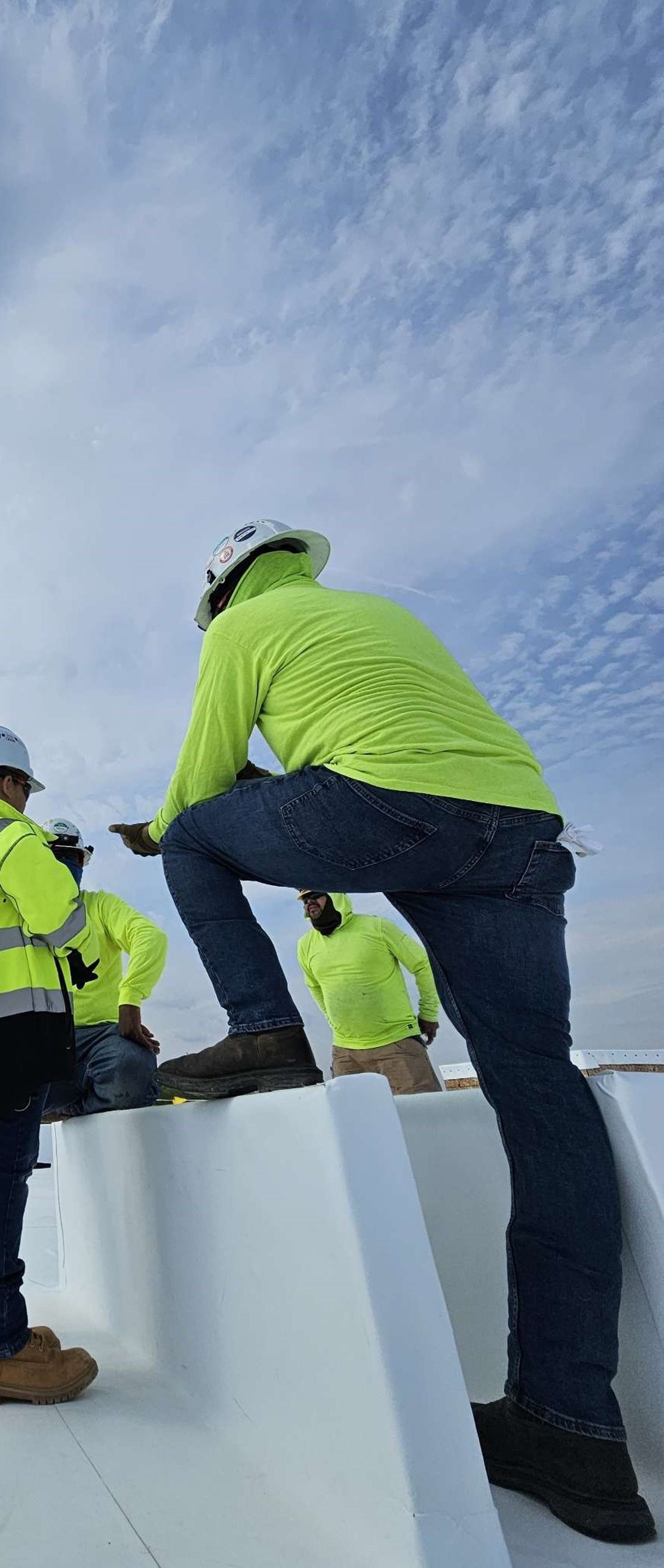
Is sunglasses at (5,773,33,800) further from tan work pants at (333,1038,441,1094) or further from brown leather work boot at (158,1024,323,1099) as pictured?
tan work pants at (333,1038,441,1094)

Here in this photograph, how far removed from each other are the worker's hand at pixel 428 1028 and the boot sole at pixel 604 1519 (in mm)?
4787

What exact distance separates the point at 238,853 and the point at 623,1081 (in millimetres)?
783

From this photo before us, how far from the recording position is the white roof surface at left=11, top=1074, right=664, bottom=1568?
1285mm

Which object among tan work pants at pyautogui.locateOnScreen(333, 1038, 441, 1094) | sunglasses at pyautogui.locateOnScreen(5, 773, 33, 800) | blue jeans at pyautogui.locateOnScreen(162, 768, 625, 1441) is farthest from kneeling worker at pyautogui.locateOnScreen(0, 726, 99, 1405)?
tan work pants at pyautogui.locateOnScreen(333, 1038, 441, 1094)

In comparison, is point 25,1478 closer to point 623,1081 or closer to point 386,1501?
point 386,1501

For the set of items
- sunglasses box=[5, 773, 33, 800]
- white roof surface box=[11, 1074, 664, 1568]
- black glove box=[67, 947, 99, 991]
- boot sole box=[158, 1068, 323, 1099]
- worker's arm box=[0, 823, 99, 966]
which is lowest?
white roof surface box=[11, 1074, 664, 1568]

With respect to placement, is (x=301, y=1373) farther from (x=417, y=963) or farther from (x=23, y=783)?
(x=417, y=963)

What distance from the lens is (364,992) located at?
17.9ft

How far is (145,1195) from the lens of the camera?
95.0 inches

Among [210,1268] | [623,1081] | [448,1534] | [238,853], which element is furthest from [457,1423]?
[238,853]

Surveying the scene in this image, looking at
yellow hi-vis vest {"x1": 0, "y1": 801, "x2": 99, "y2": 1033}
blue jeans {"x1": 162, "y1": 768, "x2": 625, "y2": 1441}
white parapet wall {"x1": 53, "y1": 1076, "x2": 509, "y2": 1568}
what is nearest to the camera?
white parapet wall {"x1": 53, "y1": 1076, "x2": 509, "y2": 1568}

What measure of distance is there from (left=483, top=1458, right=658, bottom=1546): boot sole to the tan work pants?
378 cm

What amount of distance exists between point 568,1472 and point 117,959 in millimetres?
2777

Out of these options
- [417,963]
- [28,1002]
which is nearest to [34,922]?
[28,1002]
